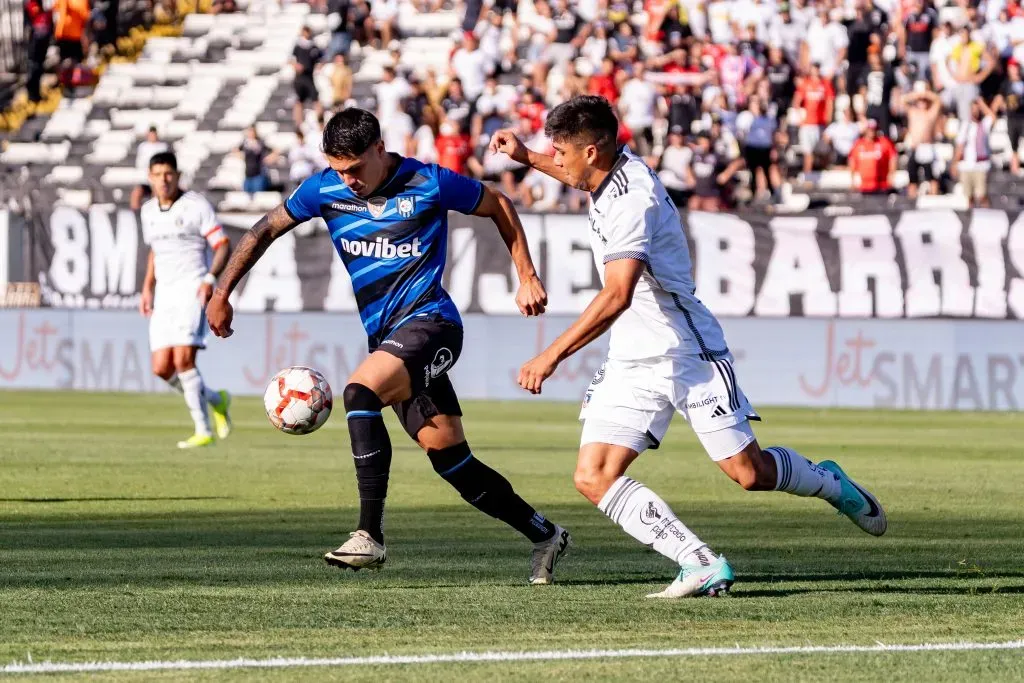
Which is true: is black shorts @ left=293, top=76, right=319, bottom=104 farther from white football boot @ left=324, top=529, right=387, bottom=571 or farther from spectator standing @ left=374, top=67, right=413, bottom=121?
white football boot @ left=324, top=529, right=387, bottom=571

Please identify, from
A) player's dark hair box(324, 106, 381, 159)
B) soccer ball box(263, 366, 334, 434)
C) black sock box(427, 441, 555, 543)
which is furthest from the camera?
soccer ball box(263, 366, 334, 434)

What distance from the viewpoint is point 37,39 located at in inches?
1423

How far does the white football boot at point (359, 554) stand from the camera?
26.1ft

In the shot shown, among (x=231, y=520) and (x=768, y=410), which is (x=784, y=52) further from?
(x=231, y=520)

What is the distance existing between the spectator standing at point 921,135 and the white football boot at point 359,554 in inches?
772

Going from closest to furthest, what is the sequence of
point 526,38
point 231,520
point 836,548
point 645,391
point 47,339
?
point 645,391 < point 836,548 < point 231,520 < point 47,339 < point 526,38

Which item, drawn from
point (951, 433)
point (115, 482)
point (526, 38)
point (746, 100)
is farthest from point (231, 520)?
point (526, 38)

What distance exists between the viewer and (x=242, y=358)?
25922mm

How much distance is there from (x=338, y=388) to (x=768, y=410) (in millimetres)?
5519

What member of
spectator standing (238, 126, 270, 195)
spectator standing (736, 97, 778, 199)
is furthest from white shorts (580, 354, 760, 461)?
spectator standing (238, 126, 270, 195)

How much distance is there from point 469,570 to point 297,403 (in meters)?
1.19

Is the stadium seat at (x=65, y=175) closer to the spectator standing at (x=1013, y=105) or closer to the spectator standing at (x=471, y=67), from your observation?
the spectator standing at (x=471, y=67)

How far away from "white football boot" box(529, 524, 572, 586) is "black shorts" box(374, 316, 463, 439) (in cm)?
72

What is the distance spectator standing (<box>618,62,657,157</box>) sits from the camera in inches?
1110
